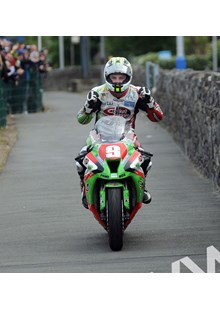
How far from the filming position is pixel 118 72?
1170cm

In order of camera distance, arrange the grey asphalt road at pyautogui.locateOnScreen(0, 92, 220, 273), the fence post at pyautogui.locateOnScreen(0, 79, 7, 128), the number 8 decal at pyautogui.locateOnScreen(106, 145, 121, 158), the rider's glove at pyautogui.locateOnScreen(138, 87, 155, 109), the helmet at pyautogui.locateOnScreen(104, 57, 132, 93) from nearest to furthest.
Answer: the grey asphalt road at pyautogui.locateOnScreen(0, 92, 220, 273) < the number 8 decal at pyautogui.locateOnScreen(106, 145, 121, 158) < the helmet at pyautogui.locateOnScreen(104, 57, 132, 93) < the rider's glove at pyautogui.locateOnScreen(138, 87, 155, 109) < the fence post at pyautogui.locateOnScreen(0, 79, 7, 128)

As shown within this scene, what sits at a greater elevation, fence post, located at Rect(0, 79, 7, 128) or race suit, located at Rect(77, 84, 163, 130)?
race suit, located at Rect(77, 84, 163, 130)

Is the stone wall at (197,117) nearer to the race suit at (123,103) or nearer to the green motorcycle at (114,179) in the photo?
the race suit at (123,103)

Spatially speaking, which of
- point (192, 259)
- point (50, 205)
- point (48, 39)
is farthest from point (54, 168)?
point (48, 39)

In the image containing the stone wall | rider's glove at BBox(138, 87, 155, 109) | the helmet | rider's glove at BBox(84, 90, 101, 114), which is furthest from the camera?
the stone wall

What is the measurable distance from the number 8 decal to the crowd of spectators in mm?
14844

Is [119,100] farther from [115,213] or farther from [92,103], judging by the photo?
[115,213]

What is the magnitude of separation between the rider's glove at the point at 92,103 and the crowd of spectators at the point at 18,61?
14018 millimetres

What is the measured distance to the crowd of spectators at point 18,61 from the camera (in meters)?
27.6

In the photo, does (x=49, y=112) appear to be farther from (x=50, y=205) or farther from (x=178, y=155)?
(x=50, y=205)

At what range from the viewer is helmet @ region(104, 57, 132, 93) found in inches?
460

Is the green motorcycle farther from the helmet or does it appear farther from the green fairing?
the helmet

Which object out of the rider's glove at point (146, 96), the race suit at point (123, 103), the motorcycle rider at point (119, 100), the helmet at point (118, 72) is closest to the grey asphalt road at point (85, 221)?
the motorcycle rider at point (119, 100)

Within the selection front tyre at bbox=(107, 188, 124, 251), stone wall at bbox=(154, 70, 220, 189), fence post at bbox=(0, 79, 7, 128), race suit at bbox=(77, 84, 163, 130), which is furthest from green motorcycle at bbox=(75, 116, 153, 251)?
fence post at bbox=(0, 79, 7, 128)
